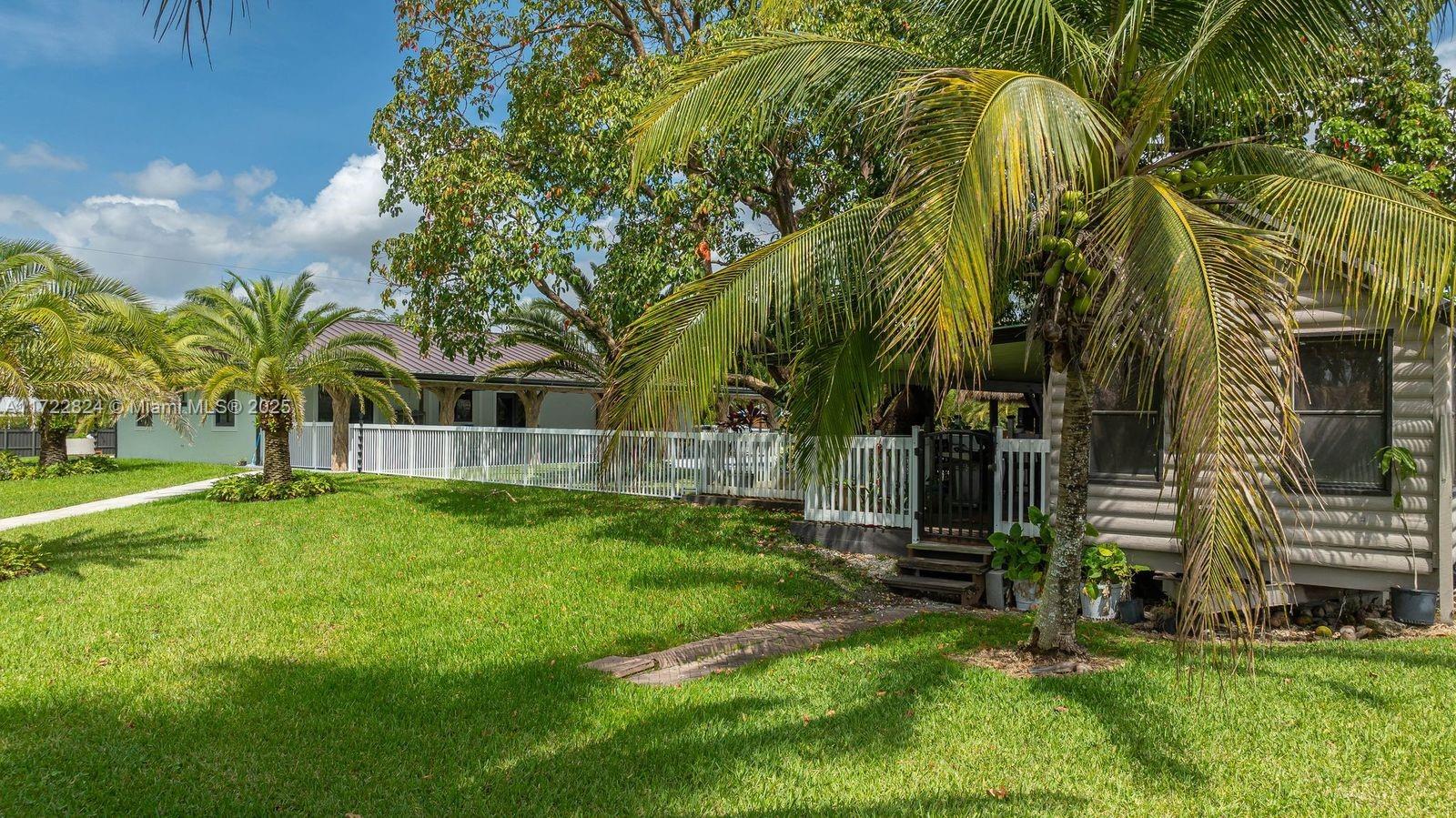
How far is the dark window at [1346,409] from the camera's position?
7.37m

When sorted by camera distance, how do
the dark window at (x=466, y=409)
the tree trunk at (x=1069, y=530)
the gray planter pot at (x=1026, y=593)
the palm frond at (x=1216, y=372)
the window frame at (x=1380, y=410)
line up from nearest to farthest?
the palm frond at (x=1216, y=372) → the tree trunk at (x=1069, y=530) → the window frame at (x=1380, y=410) → the gray planter pot at (x=1026, y=593) → the dark window at (x=466, y=409)

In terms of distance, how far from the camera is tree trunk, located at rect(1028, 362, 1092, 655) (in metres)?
5.64

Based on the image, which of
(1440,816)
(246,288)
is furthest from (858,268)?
(246,288)

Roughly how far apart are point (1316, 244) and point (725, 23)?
793cm

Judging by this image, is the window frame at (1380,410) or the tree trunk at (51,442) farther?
the tree trunk at (51,442)

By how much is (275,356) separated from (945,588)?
40.3 feet

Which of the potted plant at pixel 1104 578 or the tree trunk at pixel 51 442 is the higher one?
the tree trunk at pixel 51 442

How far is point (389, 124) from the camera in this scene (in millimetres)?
13492

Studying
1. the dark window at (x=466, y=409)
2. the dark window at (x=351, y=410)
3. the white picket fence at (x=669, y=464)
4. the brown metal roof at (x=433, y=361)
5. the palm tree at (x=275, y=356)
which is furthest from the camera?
the dark window at (x=466, y=409)

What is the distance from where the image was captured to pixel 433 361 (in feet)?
72.9

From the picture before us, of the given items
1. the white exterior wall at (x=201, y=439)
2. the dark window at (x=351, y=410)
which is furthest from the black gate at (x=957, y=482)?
the white exterior wall at (x=201, y=439)

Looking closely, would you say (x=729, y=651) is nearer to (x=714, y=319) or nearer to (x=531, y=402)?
(x=714, y=319)

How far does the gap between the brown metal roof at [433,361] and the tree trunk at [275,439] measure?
4.05 metres

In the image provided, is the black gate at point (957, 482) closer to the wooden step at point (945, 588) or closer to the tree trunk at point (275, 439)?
the wooden step at point (945, 588)
